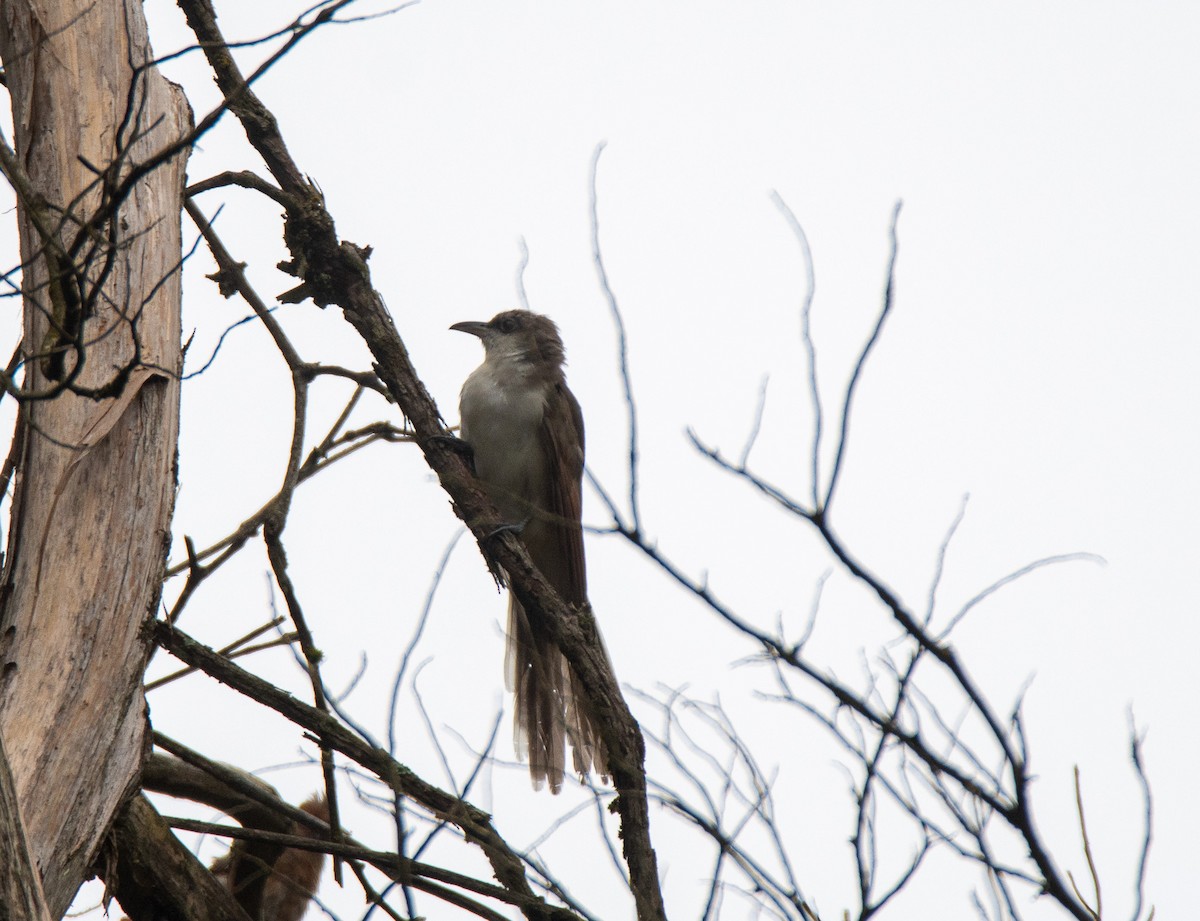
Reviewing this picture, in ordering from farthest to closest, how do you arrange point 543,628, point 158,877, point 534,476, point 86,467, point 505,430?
point 534,476 < point 505,430 < point 543,628 < point 158,877 < point 86,467

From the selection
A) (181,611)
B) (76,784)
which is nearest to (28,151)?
(181,611)

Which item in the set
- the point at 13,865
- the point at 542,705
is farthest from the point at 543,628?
the point at 13,865

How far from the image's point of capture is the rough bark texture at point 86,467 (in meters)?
3.08

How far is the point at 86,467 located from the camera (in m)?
3.39

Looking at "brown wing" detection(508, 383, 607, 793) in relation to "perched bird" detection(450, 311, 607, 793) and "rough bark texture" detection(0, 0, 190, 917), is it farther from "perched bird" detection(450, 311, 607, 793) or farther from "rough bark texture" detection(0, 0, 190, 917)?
"rough bark texture" detection(0, 0, 190, 917)

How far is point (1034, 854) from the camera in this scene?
7.84 ft

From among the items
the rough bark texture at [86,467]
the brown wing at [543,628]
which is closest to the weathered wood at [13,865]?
the rough bark texture at [86,467]

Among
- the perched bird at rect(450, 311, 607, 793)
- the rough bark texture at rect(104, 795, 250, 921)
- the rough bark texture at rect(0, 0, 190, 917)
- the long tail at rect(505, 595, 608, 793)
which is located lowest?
the rough bark texture at rect(104, 795, 250, 921)

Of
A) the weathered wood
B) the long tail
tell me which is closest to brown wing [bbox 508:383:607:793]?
the long tail

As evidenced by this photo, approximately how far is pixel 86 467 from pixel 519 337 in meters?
3.63

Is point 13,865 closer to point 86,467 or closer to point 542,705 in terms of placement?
point 86,467

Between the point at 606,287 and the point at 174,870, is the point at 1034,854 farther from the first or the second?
the point at 174,870

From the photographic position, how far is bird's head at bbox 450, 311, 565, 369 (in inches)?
262

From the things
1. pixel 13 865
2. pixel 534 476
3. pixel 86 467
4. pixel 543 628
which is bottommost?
pixel 13 865
